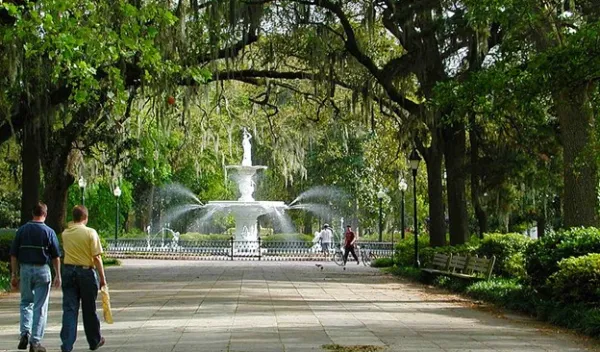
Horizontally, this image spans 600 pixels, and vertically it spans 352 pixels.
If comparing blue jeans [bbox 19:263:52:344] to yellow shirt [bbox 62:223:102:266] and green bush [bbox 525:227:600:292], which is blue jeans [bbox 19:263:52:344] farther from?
green bush [bbox 525:227:600:292]

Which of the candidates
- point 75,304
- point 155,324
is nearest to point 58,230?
point 155,324

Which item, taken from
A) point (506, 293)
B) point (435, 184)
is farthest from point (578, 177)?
point (435, 184)

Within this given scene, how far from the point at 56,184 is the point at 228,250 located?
15.7m

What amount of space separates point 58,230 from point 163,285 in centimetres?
665

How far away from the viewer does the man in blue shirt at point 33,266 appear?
966cm

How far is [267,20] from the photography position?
950 inches

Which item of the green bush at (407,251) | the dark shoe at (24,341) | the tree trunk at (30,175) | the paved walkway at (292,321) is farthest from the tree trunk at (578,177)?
the tree trunk at (30,175)

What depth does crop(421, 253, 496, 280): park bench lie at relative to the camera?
18.6 metres

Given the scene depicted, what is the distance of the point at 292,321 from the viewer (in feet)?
42.8

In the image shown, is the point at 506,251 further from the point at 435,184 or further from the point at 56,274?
the point at 56,274

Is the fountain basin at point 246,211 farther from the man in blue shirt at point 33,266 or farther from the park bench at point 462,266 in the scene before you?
the man in blue shirt at point 33,266

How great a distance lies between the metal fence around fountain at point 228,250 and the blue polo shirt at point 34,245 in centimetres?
2990

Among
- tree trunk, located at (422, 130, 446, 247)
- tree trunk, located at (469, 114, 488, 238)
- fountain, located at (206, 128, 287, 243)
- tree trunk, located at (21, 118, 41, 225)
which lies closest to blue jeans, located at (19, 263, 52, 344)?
tree trunk, located at (21, 118, 41, 225)

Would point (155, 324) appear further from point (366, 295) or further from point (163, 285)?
point (163, 285)
